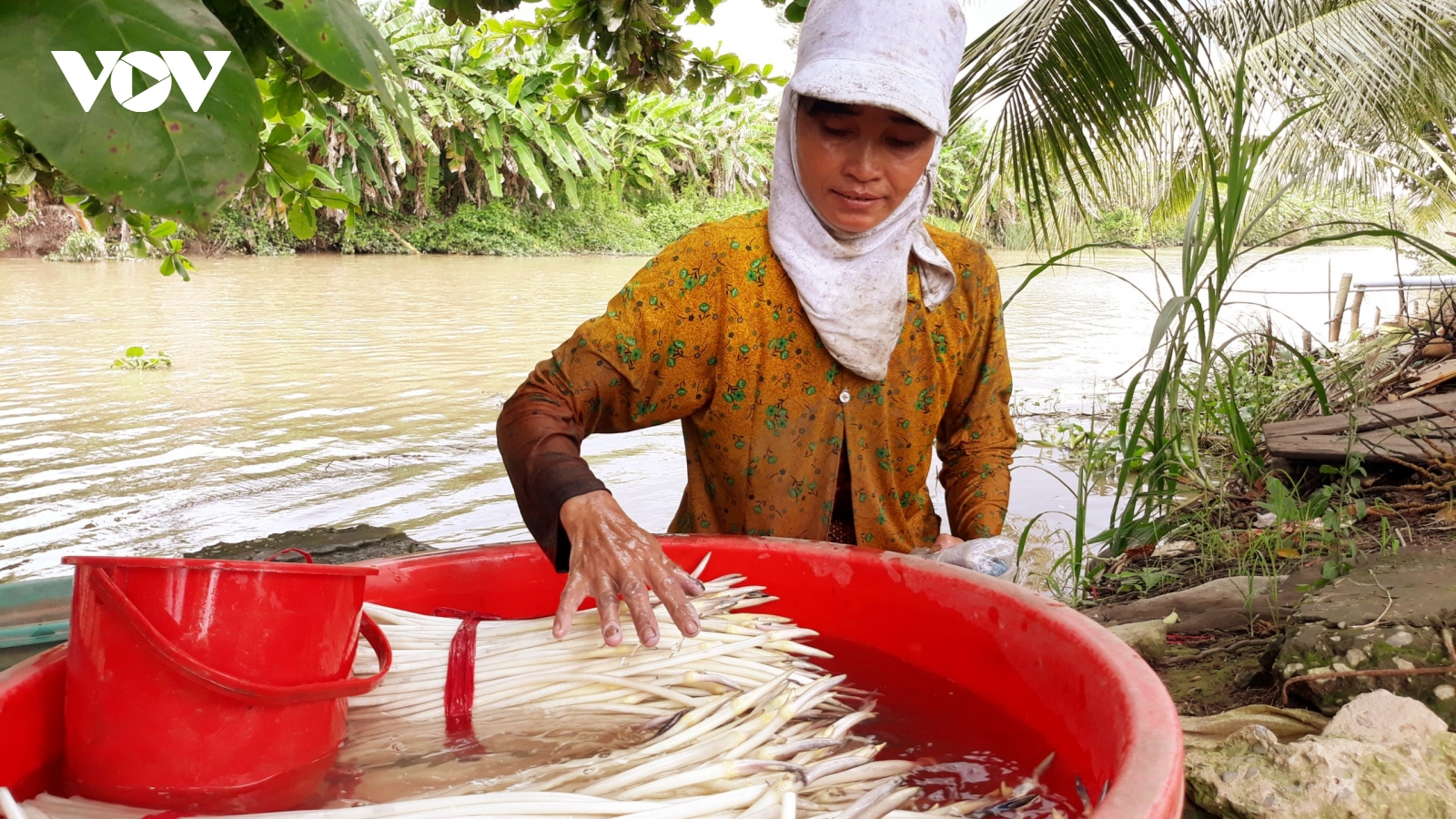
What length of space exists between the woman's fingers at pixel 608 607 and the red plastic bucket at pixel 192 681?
299mm

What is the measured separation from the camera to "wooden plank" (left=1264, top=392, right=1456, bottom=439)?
315 cm

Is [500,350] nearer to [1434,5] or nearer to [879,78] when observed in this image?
[1434,5]

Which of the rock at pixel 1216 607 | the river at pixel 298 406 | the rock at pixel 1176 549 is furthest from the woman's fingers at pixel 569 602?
the rock at pixel 1176 549

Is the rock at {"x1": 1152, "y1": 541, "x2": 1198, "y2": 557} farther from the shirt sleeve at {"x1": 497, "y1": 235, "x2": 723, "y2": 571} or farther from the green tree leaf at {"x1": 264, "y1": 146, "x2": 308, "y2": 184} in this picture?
the green tree leaf at {"x1": 264, "y1": 146, "x2": 308, "y2": 184}

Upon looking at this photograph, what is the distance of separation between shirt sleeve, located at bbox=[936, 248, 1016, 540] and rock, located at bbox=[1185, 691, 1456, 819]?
61 centimetres

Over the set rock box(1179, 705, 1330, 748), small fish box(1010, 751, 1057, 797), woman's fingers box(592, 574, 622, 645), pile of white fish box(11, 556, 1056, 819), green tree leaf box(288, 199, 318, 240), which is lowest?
rock box(1179, 705, 1330, 748)

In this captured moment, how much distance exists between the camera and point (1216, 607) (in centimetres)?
232

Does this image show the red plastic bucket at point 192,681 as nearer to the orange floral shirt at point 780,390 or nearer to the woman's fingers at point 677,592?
the woman's fingers at point 677,592

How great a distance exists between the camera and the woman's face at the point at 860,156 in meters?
1.72

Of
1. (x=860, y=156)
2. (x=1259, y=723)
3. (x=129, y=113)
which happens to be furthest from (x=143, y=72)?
(x=1259, y=723)

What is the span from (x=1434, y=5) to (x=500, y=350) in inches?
261

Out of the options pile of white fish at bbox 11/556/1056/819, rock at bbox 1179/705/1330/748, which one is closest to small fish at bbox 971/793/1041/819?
pile of white fish at bbox 11/556/1056/819

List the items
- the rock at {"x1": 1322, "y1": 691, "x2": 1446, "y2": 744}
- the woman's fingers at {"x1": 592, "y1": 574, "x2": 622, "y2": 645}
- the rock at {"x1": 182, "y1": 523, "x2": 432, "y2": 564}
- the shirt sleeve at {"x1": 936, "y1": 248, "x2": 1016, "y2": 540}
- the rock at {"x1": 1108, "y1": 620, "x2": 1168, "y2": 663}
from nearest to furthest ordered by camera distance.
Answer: the woman's fingers at {"x1": 592, "y1": 574, "x2": 622, "y2": 645}, the rock at {"x1": 1322, "y1": 691, "x2": 1446, "y2": 744}, the shirt sleeve at {"x1": 936, "y1": 248, "x2": 1016, "y2": 540}, the rock at {"x1": 1108, "y1": 620, "x2": 1168, "y2": 663}, the rock at {"x1": 182, "y1": 523, "x2": 432, "y2": 564}

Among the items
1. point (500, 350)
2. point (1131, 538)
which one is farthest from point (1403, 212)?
point (1131, 538)
